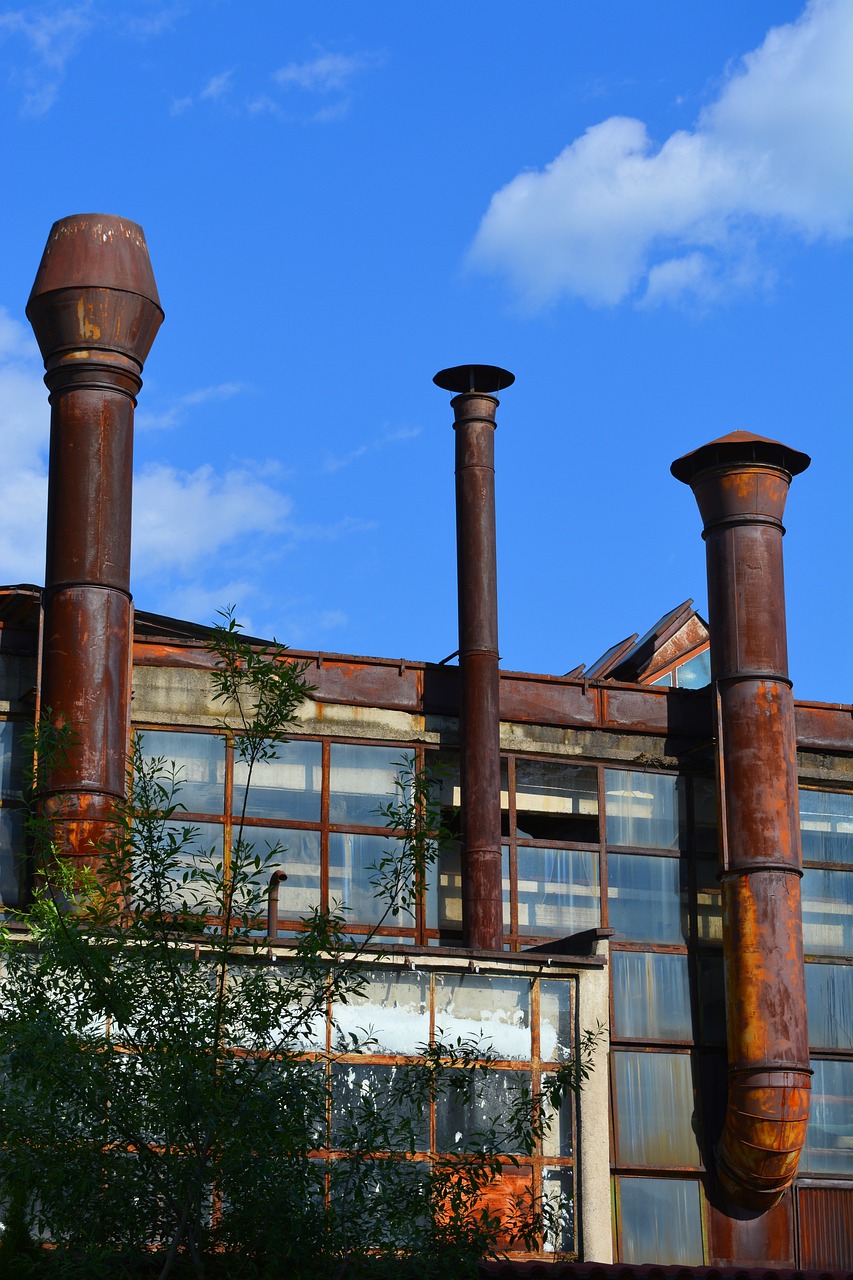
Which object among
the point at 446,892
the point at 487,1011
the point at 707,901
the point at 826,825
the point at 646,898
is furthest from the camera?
the point at 826,825

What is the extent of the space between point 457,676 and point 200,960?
9085 mm

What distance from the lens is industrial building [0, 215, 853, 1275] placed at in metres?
18.8

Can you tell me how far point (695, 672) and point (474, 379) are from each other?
17.8 ft

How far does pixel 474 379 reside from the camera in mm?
21844

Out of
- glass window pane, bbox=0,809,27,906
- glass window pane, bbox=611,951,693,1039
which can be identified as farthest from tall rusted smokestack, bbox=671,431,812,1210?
glass window pane, bbox=0,809,27,906

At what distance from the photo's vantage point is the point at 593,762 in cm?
2170

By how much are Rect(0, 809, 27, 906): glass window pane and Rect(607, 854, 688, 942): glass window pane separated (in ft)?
21.7

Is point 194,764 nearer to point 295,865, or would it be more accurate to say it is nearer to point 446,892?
point 295,865

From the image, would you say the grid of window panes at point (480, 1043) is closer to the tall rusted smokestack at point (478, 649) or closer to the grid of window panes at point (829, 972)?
the tall rusted smokestack at point (478, 649)

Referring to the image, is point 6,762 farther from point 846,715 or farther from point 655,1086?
point 846,715

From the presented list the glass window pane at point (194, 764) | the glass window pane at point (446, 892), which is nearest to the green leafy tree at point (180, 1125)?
the glass window pane at point (194, 764)

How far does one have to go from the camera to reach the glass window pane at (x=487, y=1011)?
1848cm

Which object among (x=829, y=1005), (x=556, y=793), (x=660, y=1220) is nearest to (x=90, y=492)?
(x=556, y=793)

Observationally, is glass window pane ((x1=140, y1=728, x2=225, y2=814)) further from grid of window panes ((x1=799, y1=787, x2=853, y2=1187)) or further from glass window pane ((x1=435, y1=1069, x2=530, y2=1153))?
grid of window panes ((x1=799, y1=787, x2=853, y2=1187))
